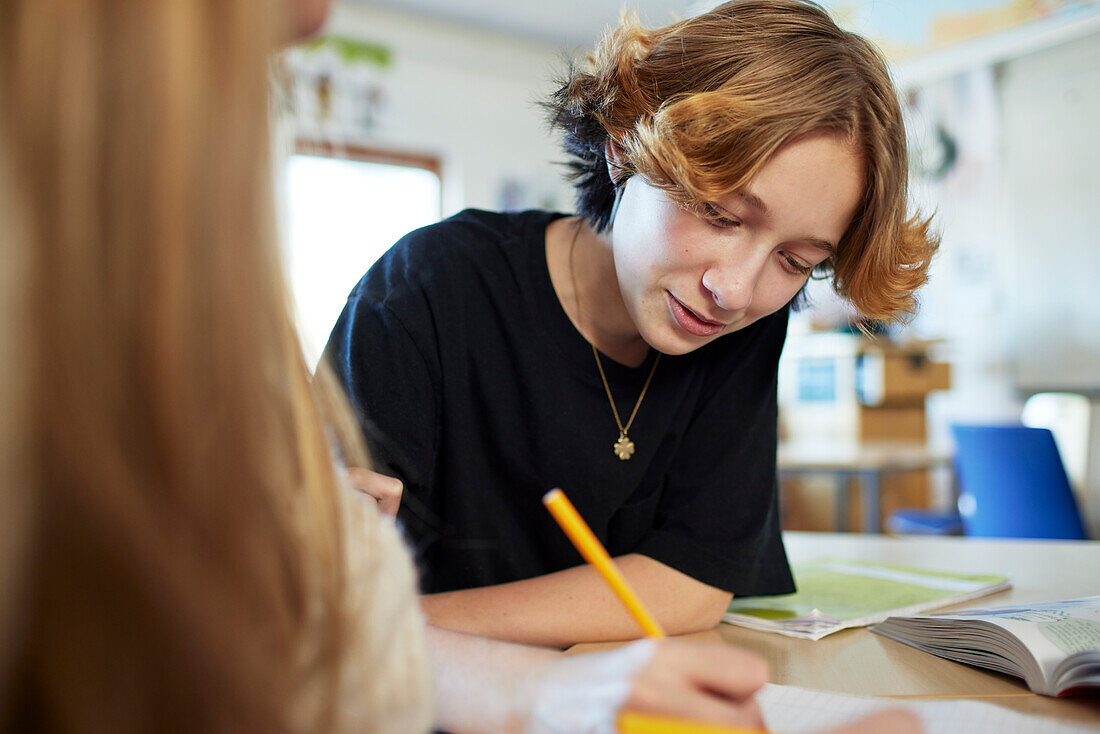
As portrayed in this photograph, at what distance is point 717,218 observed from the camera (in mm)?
736

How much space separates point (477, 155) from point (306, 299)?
4462mm

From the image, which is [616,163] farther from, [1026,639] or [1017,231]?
[1017,231]

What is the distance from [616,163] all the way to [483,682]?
0.55 meters

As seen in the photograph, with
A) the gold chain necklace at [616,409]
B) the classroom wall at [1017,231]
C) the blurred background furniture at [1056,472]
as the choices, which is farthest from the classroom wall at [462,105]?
the gold chain necklace at [616,409]

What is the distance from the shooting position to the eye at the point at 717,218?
0.73 metres

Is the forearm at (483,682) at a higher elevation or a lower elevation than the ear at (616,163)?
lower

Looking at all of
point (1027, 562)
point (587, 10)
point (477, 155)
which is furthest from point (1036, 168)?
point (1027, 562)

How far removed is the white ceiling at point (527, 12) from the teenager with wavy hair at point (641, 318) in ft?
11.7

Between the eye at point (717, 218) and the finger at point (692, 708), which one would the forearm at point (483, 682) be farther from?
the eye at point (717, 218)

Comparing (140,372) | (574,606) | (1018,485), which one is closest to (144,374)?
(140,372)

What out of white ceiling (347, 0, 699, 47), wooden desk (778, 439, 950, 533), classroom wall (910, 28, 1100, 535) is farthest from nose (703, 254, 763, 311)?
white ceiling (347, 0, 699, 47)

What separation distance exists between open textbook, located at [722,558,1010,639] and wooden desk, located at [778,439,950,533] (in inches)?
52.1

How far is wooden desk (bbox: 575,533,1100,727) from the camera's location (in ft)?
1.95

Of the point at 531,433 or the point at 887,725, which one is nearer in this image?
the point at 887,725
